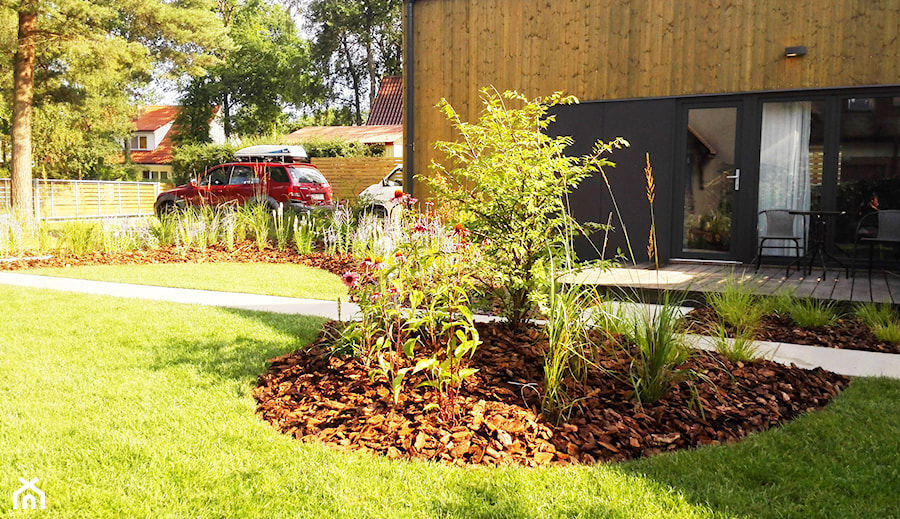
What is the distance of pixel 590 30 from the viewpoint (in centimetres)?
898

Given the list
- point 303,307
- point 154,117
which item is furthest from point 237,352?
point 154,117

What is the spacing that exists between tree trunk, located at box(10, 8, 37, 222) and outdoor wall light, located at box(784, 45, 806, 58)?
14.9 meters

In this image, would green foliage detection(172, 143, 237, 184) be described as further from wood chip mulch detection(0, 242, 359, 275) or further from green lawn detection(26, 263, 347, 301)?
green lawn detection(26, 263, 347, 301)

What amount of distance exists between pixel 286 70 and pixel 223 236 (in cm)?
2929

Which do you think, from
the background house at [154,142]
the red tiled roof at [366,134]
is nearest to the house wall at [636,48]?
the red tiled roof at [366,134]

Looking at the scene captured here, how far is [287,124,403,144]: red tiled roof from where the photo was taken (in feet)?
77.4

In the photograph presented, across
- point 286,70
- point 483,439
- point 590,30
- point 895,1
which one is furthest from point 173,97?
point 483,439

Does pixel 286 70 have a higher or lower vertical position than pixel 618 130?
higher

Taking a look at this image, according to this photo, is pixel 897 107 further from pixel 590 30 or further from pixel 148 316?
pixel 148 316

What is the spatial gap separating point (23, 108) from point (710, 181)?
595 inches

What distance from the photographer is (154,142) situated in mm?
44250

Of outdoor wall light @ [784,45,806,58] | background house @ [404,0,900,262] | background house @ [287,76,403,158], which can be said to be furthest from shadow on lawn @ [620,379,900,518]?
background house @ [287,76,403,158]
